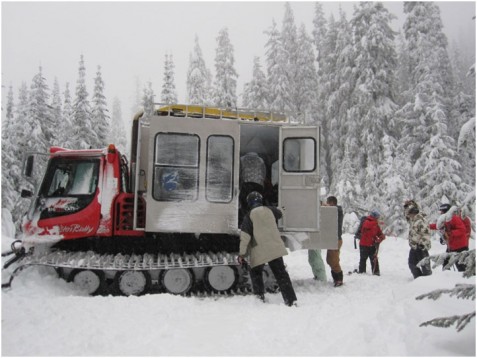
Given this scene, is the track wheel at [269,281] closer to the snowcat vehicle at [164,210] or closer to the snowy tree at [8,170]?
the snowcat vehicle at [164,210]

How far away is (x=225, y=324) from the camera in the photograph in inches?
229

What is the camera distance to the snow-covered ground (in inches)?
178

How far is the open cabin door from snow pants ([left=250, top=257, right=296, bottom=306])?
→ 117 cm

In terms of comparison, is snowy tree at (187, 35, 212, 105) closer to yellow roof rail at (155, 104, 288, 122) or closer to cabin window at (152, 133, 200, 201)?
yellow roof rail at (155, 104, 288, 122)

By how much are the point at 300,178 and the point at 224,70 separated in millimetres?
25168

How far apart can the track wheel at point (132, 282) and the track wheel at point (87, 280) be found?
35 centimetres

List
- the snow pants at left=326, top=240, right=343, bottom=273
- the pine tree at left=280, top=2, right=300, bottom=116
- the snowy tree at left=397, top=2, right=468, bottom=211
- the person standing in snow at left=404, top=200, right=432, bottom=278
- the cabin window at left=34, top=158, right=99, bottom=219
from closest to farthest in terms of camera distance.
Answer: the cabin window at left=34, top=158, right=99, bottom=219
the snow pants at left=326, top=240, right=343, bottom=273
the person standing in snow at left=404, top=200, right=432, bottom=278
the snowy tree at left=397, top=2, right=468, bottom=211
the pine tree at left=280, top=2, right=300, bottom=116

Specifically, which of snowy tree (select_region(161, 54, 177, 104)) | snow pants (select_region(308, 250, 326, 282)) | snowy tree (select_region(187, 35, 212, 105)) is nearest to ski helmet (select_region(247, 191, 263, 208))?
snow pants (select_region(308, 250, 326, 282))

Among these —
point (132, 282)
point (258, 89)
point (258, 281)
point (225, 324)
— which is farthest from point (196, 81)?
point (225, 324)

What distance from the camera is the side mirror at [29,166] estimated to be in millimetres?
7676

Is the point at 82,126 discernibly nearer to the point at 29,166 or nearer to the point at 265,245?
the point at 29,166

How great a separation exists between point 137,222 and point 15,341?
392 centimetres

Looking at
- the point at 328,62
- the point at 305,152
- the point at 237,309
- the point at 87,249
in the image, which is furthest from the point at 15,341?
the point at 328,62

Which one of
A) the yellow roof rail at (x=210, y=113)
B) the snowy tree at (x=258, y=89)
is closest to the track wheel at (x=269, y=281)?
the yellow roof rail at (x=210, y=113)
